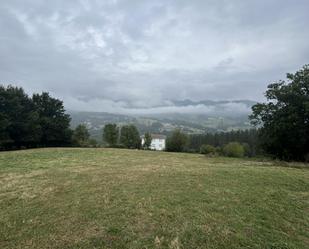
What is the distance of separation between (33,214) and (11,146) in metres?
40.7

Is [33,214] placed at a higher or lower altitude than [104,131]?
lower

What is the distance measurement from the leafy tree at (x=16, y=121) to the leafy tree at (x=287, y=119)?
35037mm

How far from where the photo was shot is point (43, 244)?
5828 mm

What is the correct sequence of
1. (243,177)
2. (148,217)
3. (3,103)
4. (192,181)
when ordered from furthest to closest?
Result: (3,103) → (243,177) → (192,181) → (148,217)

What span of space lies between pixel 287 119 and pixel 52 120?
131ft

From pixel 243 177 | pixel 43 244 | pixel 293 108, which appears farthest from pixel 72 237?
pixel 293 108

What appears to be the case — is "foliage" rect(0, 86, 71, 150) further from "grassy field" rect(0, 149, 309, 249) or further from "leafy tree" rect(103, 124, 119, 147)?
"grassy field" rect(0, 149, 309, 249)

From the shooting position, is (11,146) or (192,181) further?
(11,146)

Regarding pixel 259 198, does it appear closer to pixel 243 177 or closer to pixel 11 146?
pixel 243 177

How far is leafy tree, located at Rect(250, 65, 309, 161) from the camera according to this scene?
1053 inches

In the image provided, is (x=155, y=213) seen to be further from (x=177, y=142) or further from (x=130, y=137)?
(x=130, y=137)

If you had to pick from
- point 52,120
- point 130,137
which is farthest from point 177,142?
point 52,120

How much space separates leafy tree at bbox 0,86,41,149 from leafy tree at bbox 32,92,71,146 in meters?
2.72

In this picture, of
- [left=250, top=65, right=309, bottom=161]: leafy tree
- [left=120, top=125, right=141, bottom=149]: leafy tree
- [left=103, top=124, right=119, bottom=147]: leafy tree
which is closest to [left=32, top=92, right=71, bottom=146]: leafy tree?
[left=103, top=124, right=119, bottom=147]: leafy tree
